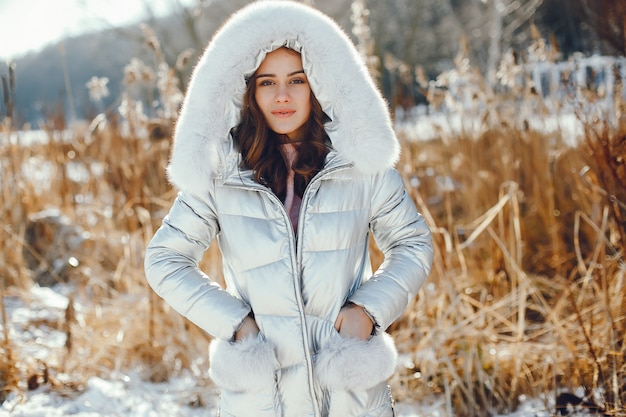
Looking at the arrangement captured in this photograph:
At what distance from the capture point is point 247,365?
135 cm

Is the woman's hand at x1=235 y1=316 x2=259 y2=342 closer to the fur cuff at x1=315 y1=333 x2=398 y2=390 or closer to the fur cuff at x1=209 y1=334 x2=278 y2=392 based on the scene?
the fur cuff at x1=209 y1=334 x2=278 y2=392

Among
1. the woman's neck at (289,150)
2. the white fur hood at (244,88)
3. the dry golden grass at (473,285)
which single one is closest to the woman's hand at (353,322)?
the white fur hood at (244,88)

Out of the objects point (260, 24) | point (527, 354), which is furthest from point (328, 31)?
point (527, 354)

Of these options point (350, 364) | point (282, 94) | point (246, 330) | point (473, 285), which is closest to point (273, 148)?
point (282, 94)

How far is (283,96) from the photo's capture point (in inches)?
61.2

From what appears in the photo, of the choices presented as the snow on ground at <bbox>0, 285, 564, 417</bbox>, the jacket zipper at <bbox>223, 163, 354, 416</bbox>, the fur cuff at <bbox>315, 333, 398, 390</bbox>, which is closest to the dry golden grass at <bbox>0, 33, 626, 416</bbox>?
the snow on ground at <bbox>0, 285, 564, 417</bbox>

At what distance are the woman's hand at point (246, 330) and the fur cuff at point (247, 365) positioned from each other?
2 centimetres

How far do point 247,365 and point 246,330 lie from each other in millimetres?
97

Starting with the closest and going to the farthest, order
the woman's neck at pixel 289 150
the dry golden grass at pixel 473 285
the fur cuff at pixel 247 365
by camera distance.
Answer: the fur cuff at pixel 247 365, the woman's neck at pixel 289 150, the dry golden grass at pixel 473 285

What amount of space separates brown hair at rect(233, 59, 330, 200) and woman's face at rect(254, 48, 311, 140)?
3 cm

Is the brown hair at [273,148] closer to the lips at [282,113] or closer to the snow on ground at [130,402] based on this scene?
the lips at [282,113]

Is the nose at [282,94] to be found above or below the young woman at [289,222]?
above

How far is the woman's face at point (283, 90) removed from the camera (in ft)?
5.14

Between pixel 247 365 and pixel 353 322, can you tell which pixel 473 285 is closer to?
pixel 353 322
